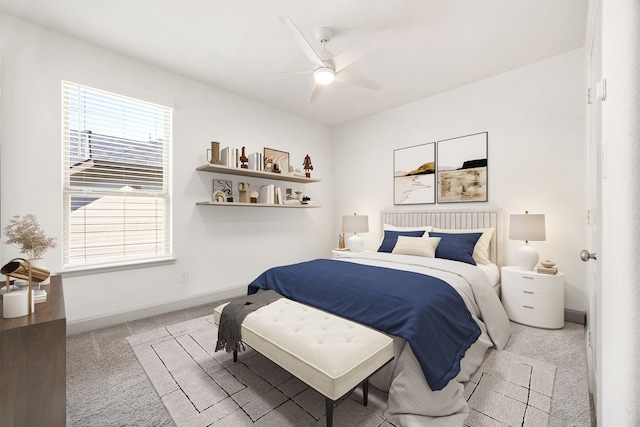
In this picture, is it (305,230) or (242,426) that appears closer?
(242,426)

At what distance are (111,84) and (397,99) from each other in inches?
136

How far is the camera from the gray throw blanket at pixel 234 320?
6.20ft

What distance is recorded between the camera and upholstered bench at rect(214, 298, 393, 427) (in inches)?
51.1

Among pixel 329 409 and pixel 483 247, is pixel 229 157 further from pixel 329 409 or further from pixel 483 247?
pixel 483 247

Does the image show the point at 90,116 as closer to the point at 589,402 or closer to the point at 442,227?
the point at 442,227

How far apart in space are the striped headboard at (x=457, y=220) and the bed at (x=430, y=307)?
0.04 feet

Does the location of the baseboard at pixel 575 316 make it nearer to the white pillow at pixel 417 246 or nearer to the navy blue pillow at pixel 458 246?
the navy blue pillow at pixel 458 246

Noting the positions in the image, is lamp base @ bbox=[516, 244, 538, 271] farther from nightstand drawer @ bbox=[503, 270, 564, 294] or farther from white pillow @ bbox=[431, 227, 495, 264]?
white pillow @ bbox=[431, 227, 495, 264]

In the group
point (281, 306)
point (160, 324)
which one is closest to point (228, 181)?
point (160, 324)

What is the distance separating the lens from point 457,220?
139 inches

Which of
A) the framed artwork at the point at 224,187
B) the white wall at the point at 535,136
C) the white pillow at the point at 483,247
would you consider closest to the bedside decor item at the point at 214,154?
the framed artwork at the point at 224,187

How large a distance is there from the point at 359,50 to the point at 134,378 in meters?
2.88

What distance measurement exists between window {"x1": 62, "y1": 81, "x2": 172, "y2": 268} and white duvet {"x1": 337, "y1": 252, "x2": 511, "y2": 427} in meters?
2.78

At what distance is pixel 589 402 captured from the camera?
1.60 m
